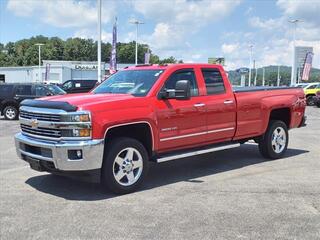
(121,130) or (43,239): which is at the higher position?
(121,130)

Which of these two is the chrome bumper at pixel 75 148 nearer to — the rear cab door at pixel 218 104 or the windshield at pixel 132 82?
the windshield at pixel 132 82

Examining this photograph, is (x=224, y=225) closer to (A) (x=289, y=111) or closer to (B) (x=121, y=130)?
(B) (x=121, y=130)

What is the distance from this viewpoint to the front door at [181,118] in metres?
7.48

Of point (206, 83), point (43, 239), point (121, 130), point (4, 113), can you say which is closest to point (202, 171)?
point (206, 83)

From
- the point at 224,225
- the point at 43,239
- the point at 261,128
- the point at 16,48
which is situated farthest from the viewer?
the point at 16,48

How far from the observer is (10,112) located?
70.4 ft

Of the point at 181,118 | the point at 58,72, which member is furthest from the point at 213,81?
the point at 58,72

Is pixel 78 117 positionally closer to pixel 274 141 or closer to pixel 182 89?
pixel 182 89

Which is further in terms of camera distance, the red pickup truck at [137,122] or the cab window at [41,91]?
the cab window at [41,91]

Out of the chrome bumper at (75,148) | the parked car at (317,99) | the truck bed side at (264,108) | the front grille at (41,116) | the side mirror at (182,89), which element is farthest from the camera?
the parked car at (317,99)

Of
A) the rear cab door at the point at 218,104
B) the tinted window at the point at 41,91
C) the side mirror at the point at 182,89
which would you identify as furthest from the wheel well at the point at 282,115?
the tinted window at the point at 41,91

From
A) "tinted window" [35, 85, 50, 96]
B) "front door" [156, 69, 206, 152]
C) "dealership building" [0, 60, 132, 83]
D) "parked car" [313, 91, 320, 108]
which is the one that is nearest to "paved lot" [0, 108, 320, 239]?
"front door" [156, 69, 206, 152]

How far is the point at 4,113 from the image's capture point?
70.6 feet

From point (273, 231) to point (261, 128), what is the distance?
4.36m
